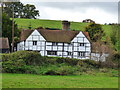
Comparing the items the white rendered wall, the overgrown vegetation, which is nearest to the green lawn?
the overgrown vegetation

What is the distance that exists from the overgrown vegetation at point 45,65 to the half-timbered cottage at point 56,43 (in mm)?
8725

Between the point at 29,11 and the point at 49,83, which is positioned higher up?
the point at 29,11

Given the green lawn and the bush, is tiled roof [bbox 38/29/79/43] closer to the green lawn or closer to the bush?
the bush

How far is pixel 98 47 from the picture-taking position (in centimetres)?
2797

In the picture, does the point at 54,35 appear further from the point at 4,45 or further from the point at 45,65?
the point at 45,65


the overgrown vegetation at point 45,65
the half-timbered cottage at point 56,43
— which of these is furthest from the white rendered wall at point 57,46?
the overgrown vegetation at point 45,65

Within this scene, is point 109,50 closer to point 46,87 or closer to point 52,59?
point 52,59

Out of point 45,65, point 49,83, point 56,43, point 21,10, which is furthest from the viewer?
point 21,10

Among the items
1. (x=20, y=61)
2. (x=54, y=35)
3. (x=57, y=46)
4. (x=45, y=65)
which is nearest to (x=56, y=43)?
(x=57, y=46)

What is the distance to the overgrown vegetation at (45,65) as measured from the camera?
1894 cm

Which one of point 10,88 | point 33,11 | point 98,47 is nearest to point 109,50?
point 98,47

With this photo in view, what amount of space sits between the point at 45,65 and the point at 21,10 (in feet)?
122

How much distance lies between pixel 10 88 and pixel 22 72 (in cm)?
839

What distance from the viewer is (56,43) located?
34094 millimetres
